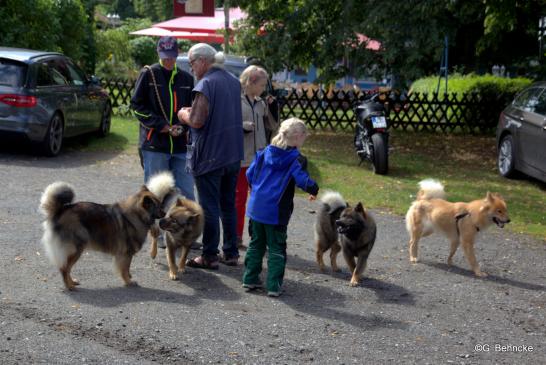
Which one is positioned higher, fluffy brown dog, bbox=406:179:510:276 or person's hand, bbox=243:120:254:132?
person's hand, bbox=243:120:254:132

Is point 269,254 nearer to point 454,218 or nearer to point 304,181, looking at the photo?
point 304,181

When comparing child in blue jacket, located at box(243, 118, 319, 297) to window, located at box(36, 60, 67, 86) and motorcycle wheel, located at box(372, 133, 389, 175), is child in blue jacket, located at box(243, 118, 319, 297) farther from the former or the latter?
window, located at box(36, 60, 67, 86)

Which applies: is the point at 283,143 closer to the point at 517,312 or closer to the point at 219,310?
the point at 219,310

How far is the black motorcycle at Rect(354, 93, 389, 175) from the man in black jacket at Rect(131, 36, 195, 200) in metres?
6.07

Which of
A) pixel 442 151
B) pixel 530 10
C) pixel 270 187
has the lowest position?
pixel 442 151

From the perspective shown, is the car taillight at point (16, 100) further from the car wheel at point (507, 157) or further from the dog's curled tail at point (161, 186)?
the car wheel at point (507, 157)

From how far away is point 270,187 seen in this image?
6457 mm

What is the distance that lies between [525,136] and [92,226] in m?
8.65

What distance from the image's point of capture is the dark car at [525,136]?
12.3 meters

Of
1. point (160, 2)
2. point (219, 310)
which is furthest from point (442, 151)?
point (160, 2)

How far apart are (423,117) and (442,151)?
3.26 metres

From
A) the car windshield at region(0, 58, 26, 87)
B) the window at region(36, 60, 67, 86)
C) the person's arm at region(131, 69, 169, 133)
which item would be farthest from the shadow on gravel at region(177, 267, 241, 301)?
the window at region(36, 60, 67, 86)

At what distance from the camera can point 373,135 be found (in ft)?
43.7

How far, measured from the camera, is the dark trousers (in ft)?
23.1
